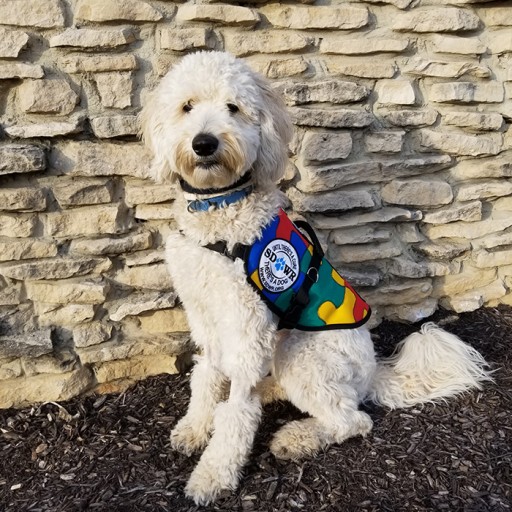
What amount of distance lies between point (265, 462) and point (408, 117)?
224 centimetres

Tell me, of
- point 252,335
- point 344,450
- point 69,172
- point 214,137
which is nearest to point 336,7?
A: point 214,137

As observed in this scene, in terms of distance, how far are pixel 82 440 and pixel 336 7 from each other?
2.82 metres

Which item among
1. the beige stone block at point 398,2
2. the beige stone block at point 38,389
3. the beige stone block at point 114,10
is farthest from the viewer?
the beige stone block at point 398,2

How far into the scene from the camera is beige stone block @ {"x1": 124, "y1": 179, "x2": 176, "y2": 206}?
310cm

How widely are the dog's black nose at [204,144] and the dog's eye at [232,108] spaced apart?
0.25 m

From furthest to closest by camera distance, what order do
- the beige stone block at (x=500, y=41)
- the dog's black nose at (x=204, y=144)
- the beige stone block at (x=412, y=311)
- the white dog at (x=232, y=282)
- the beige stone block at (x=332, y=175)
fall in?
the beige stone block at (x=412, y=311)
the beige stone block at (x=500, y=41)
the beige stone block at (x=332, y=175)
the white dog at (x=232, y=282)
the dog's black nose at (x=204, y=144)

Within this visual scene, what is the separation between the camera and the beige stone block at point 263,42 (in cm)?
308

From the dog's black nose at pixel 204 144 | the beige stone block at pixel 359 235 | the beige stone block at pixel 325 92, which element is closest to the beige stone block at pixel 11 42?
the dog's black nose at pixel 204 144

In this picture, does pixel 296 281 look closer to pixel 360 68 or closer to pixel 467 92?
pixel 360 68

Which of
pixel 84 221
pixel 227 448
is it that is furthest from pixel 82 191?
pixel 227 448

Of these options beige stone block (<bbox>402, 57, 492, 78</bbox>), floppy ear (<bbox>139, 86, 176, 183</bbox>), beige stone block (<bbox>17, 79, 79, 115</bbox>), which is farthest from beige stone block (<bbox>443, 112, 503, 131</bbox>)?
beige stone block (<bbox>17, 79, 79, 115</bbox>)

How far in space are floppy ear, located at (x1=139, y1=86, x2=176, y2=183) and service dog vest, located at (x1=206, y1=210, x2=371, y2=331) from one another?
41 cm

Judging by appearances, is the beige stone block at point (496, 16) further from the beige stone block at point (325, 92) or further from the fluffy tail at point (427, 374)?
the fluffy tail at point (427, 374)

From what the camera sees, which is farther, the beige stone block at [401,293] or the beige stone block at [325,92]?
the beige stone block at [401,293]
